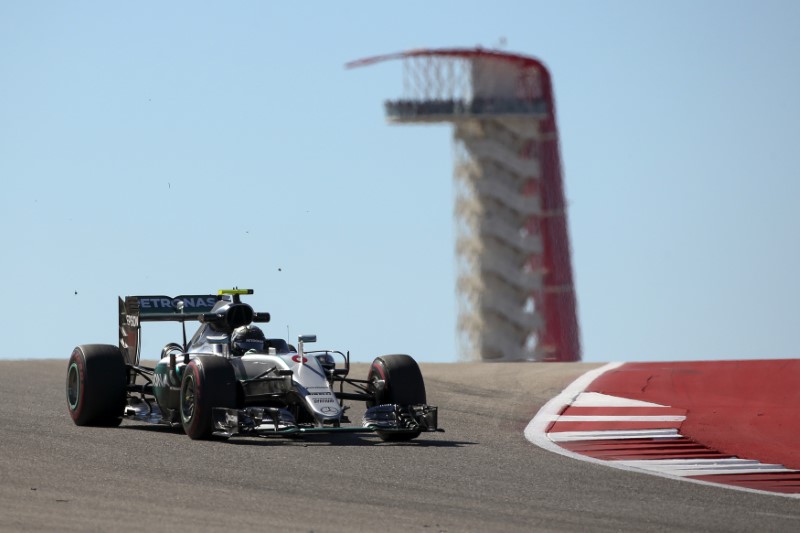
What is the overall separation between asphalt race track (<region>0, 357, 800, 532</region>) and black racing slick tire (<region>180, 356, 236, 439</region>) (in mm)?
209

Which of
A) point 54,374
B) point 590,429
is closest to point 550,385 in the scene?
point 590,429

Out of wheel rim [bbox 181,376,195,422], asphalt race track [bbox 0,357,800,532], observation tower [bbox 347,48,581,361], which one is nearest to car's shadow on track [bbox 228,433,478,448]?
asphalt race track [bbox 0,357,800,532]

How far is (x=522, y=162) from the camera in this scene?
64938 mm

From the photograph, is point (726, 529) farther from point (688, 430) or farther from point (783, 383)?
point (783, 383)

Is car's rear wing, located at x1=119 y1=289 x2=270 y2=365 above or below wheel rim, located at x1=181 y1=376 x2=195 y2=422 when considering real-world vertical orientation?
above

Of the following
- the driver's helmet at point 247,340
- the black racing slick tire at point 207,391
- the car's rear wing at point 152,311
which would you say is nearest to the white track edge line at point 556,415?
the driver's helmet at point 247,340

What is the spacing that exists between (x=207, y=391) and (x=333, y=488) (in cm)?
357

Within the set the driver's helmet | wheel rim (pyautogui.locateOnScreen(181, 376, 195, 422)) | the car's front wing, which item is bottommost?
the car's front wing

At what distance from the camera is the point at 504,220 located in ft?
211

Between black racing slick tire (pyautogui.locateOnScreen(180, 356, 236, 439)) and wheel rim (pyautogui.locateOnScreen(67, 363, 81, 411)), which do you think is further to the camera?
wheel rim (pyautogui.locateOnScreen(67, 363, 81, 411))

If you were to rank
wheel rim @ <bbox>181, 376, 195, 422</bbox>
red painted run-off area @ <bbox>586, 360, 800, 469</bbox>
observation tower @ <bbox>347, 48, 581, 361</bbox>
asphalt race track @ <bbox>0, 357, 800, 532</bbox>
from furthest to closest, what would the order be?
observation tower @ <bbox>347, 48, 581, 361</bbox>, red painted run-off area @ <bbox>586, 360, 800, 469</bbox>, wheel rim @ <bbox>181, 376, 195, 422</bbox>, asphalt race track @ <bbox>0, 357, 800, 532</bbox>

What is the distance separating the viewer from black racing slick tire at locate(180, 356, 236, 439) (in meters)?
14.6

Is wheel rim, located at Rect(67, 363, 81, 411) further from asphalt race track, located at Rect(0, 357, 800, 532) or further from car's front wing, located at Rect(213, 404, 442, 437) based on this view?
car's front wing, located at Rect(213, 404, 442, 437)

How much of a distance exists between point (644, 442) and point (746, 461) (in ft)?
5.56
